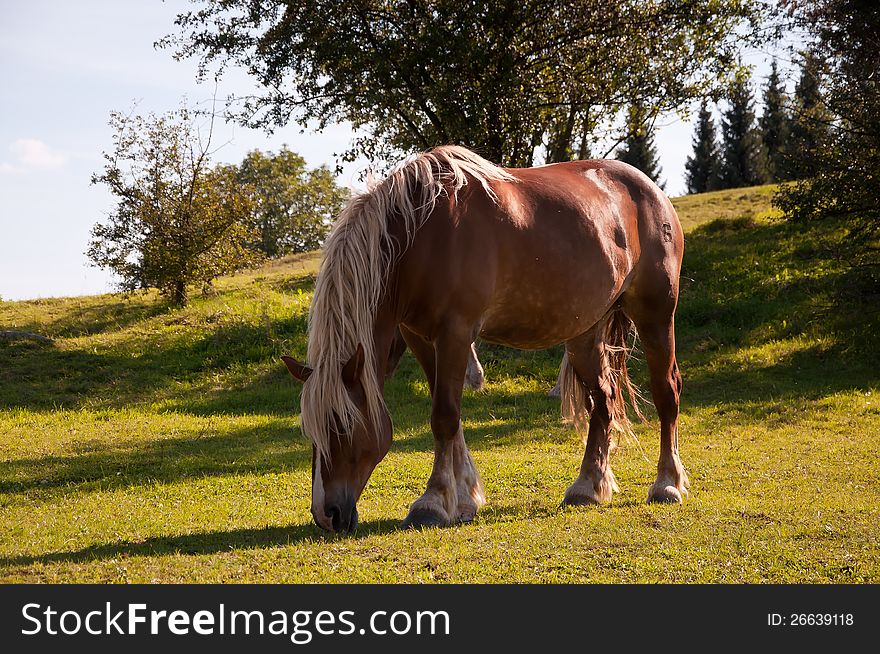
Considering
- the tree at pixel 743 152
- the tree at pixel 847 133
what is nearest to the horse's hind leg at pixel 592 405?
the tree at pixel 847 133

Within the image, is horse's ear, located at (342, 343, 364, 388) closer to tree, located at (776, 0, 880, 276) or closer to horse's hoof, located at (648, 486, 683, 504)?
horse's hoof, located at (648, 486, 683, 504)

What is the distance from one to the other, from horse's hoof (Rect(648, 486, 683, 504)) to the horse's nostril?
302cm

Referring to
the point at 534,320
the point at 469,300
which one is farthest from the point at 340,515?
the point at 534,320

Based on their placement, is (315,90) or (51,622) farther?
(315,90)

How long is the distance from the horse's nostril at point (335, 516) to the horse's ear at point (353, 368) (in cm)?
82

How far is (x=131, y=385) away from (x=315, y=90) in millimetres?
6248

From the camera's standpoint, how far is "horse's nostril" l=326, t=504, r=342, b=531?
549 centimetres

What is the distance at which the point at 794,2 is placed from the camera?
53.4 ft

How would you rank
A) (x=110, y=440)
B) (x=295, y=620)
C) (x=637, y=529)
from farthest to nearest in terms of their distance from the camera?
(x=110, y=440)
(x=637, y=529)
(x=295, y=620)

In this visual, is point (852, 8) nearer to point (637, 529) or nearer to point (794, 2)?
point (794, 2)

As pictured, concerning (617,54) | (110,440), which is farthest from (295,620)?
(617,54)

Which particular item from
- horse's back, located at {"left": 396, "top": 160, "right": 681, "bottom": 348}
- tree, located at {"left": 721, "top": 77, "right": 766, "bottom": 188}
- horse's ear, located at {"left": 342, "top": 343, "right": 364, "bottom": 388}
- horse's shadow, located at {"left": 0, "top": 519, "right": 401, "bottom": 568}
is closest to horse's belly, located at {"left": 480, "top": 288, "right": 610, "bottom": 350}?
horse's back, located at {"left": 396, "top": 160, "right": 681, "bottom": 348}

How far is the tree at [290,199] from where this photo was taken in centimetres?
4716

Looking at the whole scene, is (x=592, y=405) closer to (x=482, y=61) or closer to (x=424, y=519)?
(x=424, y=519)
